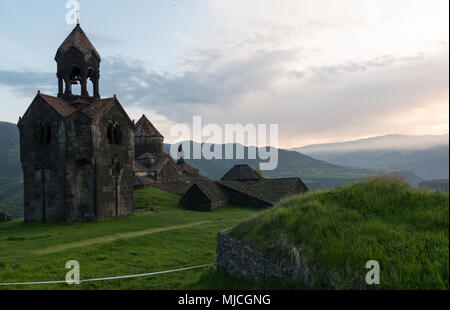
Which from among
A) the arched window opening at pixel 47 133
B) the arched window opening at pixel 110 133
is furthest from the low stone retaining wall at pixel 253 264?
the arched window opening at pixel 47 133

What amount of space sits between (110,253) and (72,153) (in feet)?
42.8

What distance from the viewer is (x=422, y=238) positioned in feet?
23.1

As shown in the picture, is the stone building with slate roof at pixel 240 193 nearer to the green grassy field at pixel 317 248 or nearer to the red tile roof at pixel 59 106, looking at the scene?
the red tile roof at pixel 59 106

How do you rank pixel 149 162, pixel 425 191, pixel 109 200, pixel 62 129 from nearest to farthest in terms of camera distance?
1. pixel 425 191
2. pixel 62 129
3. pixel 109 200
4. pixel 149 162

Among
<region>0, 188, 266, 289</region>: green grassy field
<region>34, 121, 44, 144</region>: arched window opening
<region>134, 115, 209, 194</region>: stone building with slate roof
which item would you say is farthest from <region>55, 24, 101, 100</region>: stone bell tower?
<region>134, 115, 209, 194</region>: stone building with slate roof

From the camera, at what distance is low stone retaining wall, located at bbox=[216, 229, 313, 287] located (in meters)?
7.44

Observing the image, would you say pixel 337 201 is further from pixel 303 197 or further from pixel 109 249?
pixel 109 249

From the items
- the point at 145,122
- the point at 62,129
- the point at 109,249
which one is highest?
the point at 145,122

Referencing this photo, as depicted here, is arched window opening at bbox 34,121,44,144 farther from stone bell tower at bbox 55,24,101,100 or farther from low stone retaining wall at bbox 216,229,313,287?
low stone retaining wall at bbox 216,229,313,287

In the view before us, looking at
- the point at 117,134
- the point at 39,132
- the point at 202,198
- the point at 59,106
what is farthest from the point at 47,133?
the point at 202,198

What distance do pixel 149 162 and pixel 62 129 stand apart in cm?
3136

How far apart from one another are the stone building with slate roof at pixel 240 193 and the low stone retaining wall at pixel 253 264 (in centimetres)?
2317

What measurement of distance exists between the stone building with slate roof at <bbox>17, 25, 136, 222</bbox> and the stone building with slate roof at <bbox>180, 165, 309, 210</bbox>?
930 centimetres
